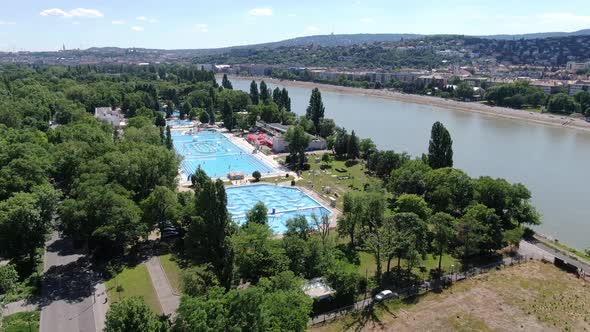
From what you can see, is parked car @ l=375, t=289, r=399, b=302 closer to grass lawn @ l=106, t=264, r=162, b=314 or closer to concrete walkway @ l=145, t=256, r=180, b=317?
concrete walkway @ l=145, t=256, r=180, b=317

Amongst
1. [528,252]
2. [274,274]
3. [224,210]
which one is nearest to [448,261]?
[528,252]

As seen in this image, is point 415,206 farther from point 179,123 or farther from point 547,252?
point 179,123

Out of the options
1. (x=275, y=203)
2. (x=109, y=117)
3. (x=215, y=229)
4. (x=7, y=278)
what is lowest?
(x=275, y=203)

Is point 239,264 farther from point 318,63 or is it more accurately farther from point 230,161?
point 318,63

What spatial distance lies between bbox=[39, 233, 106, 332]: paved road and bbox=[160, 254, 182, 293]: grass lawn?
9.34 ft

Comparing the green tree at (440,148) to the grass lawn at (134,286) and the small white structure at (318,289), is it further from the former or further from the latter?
the grass lawn at (134,286)

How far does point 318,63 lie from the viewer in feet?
571

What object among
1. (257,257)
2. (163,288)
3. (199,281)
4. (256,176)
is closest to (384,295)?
(257,257)

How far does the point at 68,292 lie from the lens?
18328 mm

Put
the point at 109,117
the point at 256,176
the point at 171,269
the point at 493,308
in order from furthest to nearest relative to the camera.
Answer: the point at 109,117 → the point at 256,176 → the point at 171,269 → the point at 493,308

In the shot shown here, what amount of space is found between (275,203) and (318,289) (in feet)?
45.8

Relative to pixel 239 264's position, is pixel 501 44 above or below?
above

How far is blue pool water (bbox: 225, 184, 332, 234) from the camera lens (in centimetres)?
2847

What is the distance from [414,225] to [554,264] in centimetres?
735
